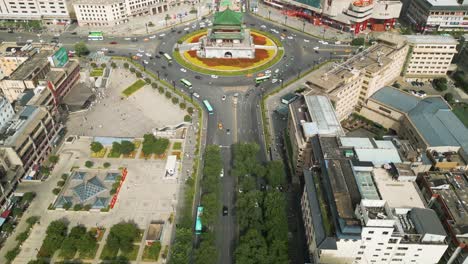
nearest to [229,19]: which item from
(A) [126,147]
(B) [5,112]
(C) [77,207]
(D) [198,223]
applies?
(A) [126,147]

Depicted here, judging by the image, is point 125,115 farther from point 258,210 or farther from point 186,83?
point 258,210

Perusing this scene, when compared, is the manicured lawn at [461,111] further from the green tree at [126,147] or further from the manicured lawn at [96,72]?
the manicured lawn at [96,72]

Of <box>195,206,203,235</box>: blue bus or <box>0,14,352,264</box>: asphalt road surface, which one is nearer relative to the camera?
<box>195,206,203,235</box>: blue bus

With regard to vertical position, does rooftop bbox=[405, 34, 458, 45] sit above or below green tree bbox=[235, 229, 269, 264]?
above

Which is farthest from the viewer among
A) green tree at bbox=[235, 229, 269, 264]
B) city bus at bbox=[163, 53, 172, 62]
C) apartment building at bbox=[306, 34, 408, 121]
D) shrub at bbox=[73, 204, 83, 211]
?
city bus at bbox=[163, 53, 172, 62]

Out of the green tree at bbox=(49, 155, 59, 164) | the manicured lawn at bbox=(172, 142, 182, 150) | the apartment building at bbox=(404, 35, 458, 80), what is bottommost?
the green tree at bbox=(49, 155, 59, 164)

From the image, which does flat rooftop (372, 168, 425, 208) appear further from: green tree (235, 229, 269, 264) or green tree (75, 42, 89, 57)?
green tree (75, 42, 89, 57)

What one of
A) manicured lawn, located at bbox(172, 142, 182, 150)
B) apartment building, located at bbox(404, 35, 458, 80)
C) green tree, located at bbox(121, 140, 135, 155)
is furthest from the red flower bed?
green tree, located at bbox(121, 140, 135, 155)
